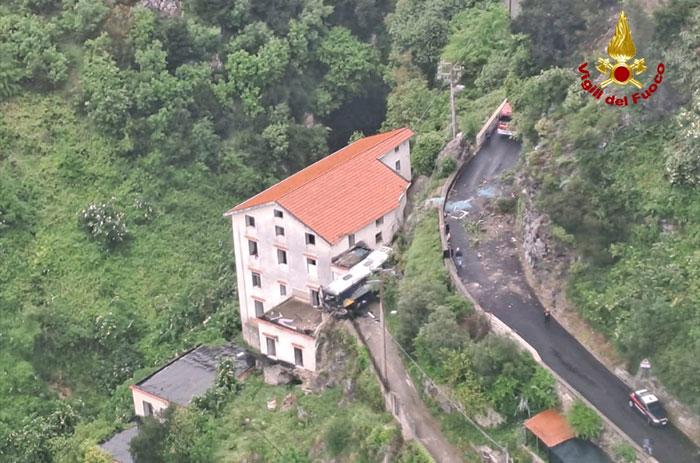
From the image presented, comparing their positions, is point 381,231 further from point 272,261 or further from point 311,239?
point 272,261

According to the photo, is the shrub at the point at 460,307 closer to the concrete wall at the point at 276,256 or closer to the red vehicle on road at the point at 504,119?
the concrete wall at the point at 276,256

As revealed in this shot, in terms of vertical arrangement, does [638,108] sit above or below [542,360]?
above

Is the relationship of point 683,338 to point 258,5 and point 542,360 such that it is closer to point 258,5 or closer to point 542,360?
point 542,360

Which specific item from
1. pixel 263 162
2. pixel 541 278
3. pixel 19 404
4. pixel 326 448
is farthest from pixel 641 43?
pixel 19 404

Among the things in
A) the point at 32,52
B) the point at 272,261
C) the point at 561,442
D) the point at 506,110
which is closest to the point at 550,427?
the point at 561,442

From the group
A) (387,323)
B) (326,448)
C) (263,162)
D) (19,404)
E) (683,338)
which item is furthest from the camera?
(263,162)

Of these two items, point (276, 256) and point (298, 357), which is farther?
point (276, 256)

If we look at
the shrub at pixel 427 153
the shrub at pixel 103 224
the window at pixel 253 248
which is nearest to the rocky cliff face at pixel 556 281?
the shrub at pixel 427 153
